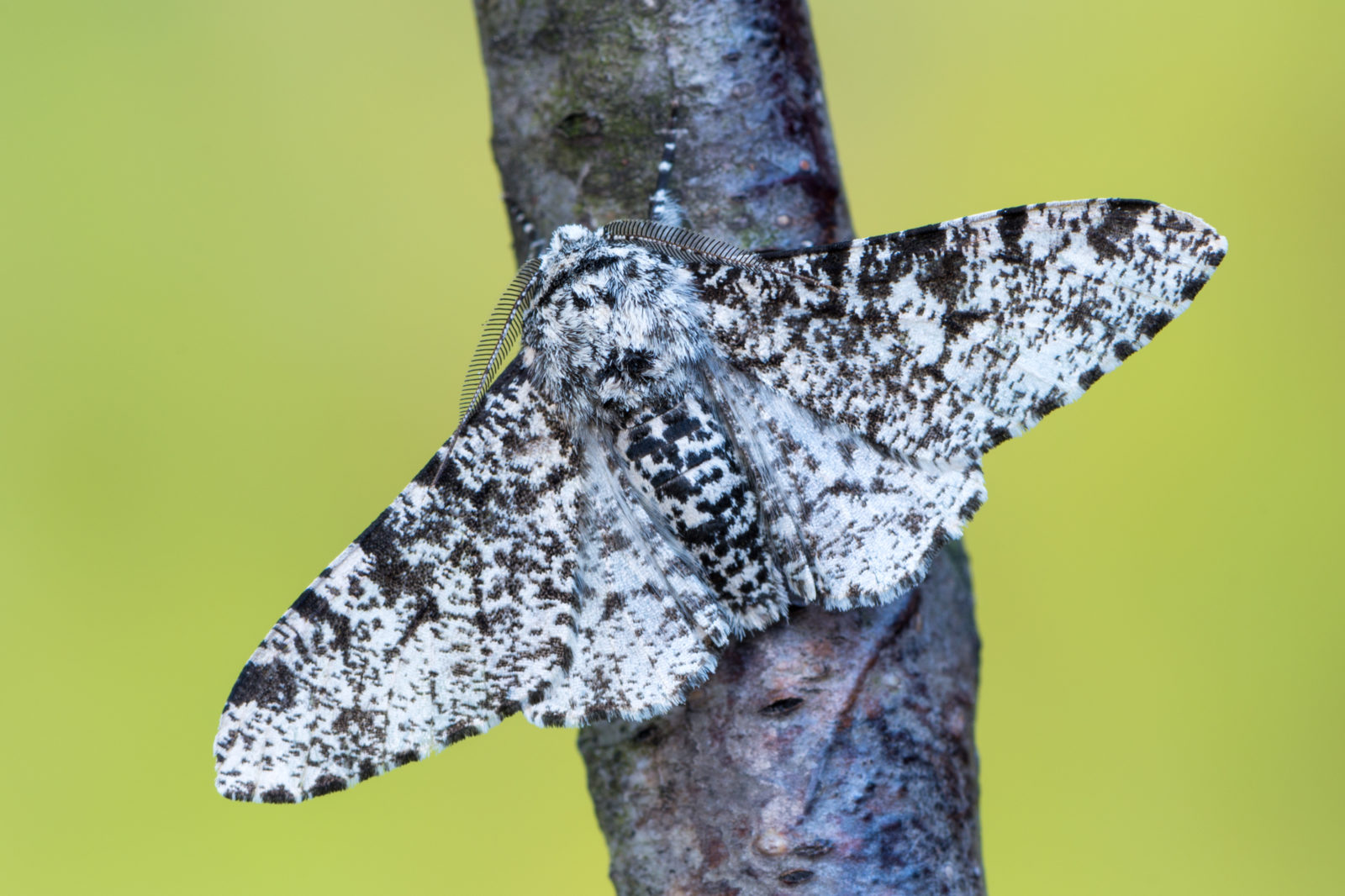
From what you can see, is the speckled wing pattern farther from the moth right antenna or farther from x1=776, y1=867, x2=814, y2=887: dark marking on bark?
x1=776, y1=867, x2=814, y2=887: dark marking on bark

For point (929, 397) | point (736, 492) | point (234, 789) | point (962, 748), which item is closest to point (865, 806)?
point (962, 748)

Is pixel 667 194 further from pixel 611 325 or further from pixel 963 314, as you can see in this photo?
pixel 963 314

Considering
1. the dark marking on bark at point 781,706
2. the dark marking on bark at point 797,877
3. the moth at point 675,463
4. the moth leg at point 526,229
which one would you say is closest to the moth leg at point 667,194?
the moth at point 675,463

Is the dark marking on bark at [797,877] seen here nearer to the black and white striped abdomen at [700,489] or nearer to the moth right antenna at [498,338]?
the black and white striped abdomen at [700,489]

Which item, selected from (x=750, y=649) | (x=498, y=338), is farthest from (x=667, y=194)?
(x=750, y=649)

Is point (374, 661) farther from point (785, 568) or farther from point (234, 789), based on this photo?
point (785, 568)
